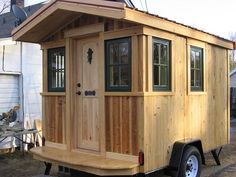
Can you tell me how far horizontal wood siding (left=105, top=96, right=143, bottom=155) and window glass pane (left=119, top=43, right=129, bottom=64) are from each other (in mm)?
593

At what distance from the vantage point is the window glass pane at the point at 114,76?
6.12 meters

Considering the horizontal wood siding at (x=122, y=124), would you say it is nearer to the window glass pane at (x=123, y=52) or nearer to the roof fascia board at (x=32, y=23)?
the window glass pane at (x=123, y=52)

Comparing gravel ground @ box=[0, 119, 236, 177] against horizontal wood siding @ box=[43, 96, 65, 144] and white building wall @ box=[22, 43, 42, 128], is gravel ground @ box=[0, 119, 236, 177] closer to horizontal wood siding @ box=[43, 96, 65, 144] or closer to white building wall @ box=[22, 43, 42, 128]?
horizontal wood siding @ box=[43, 96, 65, 144]

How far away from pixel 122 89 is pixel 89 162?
1267 mm

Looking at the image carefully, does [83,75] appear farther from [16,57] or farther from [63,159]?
[16,57]

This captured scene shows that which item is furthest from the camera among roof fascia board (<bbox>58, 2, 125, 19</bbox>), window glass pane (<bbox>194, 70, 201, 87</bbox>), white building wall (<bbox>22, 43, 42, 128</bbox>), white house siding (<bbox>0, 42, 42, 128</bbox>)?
white building wall (<bbox>22, 43, 42, 128</bbox>)

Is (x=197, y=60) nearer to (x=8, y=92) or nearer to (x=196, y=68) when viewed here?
(x=196, y=68)

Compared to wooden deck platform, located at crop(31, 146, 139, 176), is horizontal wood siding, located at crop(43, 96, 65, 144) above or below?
above

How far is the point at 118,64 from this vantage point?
20.0ft

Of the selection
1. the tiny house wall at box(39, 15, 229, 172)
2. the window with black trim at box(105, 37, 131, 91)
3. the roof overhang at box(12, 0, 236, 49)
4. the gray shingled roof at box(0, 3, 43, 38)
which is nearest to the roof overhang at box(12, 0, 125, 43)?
the roof overhang at box(12, 0, 236, 49)

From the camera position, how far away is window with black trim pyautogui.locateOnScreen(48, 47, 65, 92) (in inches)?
283

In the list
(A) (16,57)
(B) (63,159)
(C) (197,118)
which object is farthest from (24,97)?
(C) (197,118)

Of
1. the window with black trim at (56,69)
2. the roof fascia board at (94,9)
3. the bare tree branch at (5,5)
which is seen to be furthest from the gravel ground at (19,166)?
the bare tree branch at (5,5)

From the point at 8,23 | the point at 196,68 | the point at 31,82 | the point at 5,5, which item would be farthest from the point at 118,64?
the point at 5,5
